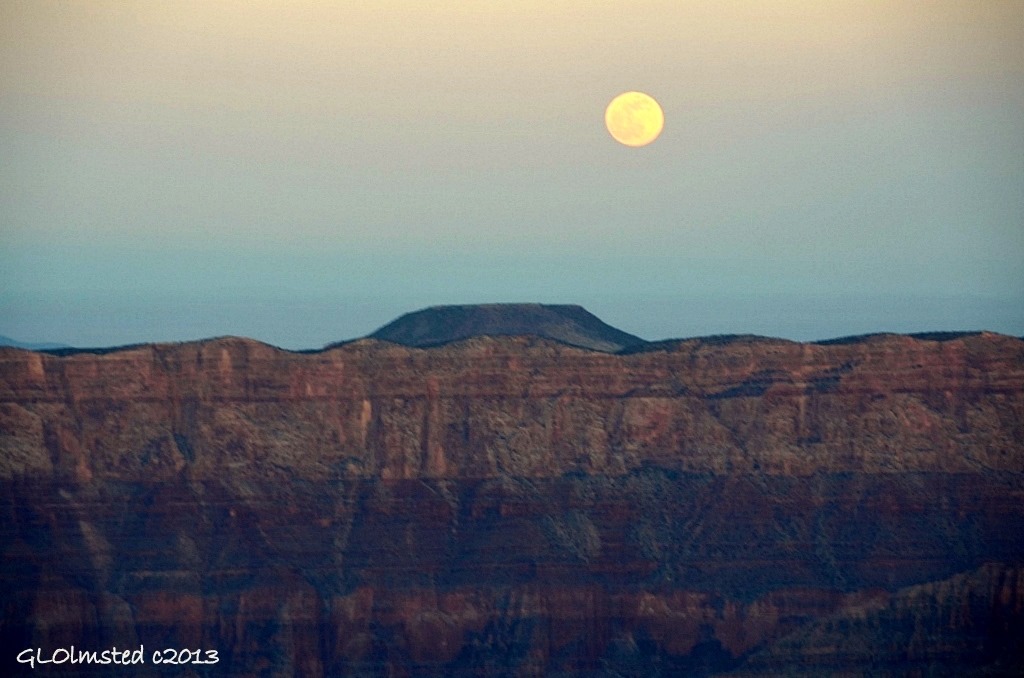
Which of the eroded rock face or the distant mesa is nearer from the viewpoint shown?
the eroded rock face

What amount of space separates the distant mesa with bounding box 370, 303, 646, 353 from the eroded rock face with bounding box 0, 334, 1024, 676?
3761 millimetres

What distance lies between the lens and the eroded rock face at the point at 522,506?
106 metres

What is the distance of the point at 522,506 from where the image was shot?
109 metres

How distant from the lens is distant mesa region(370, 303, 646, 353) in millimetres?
115062

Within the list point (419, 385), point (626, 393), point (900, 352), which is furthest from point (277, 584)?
point (900, 352)

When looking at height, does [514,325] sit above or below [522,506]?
above

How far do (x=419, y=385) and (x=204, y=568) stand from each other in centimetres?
1289

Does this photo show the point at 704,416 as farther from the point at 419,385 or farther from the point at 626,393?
the point at 419,385

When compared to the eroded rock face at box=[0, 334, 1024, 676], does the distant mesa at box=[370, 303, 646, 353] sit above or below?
above

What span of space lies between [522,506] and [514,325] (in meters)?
10.2

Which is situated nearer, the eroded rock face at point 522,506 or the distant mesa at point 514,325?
→ the eroded rock face at point 522,506

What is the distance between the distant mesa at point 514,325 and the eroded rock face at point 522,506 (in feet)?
12.3

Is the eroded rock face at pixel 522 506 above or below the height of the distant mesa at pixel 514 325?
below

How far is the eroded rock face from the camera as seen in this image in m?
106
